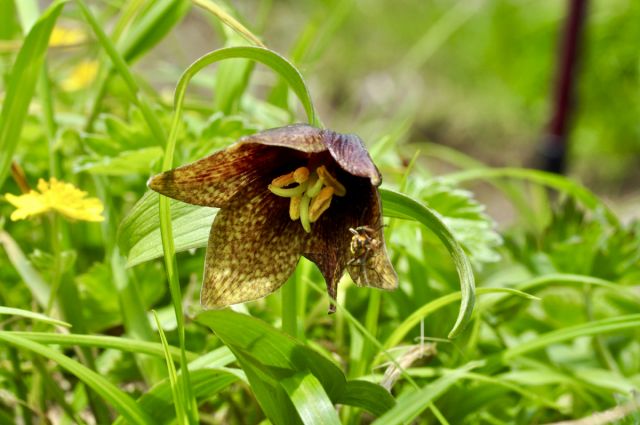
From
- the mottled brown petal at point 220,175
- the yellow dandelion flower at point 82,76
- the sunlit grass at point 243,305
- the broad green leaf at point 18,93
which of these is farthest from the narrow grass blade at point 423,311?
the yellow dandelion flower at point 82,76

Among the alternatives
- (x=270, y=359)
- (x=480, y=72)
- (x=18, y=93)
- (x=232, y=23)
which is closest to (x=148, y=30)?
(x=18, y=93)

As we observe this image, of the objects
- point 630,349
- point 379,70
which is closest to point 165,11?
point 630,349

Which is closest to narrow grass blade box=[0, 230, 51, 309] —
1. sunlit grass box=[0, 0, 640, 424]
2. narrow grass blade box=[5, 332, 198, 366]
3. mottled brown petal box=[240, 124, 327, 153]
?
sunlit grass box=[0, 0, 640, 424]

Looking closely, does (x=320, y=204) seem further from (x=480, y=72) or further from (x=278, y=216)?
(x=480, y=72)

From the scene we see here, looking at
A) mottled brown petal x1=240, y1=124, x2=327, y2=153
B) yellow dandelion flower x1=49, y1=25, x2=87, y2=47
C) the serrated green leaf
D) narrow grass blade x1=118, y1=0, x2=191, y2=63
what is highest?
mottled brown petal x1=240, y1=124, x2=327, y2=153

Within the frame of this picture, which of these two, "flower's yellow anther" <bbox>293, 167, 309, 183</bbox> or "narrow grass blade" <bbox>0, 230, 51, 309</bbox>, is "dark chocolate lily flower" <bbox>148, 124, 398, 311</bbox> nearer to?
"flower's yellow anther" <bbox>293, 167, 309, 183</bbox>

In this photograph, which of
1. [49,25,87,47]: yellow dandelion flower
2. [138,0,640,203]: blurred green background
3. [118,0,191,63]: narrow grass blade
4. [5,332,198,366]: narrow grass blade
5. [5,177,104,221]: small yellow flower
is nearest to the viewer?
[5,332,198,366]: narrow grass blade
